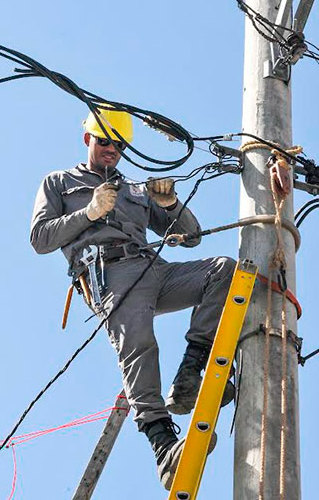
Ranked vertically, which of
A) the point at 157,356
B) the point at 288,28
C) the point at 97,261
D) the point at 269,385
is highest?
the point at 288,28

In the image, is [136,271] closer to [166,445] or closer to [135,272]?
[135,272]

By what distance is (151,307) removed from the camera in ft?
22.3

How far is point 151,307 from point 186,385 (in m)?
0.57

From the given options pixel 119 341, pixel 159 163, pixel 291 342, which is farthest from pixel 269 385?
pixel 159 163

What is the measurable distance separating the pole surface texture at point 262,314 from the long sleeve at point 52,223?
105 centimetres

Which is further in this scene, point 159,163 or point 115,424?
point 115,424

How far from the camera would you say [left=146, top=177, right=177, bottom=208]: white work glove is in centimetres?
719

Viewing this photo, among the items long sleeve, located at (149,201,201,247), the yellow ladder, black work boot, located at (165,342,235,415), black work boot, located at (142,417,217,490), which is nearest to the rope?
the yellow ladder

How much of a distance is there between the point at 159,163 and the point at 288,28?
54.6 inches

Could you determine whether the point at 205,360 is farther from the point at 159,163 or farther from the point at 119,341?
the point at 159,163

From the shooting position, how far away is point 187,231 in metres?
7.54

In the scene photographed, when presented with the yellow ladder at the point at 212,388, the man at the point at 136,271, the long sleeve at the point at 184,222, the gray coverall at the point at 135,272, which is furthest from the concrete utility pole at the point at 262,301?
the long sleeve at the point at 184,222

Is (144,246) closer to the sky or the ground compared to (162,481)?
closer to the sky

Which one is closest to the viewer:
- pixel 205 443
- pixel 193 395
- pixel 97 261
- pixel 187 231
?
pixel 205 443
